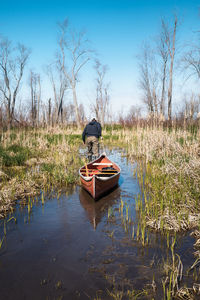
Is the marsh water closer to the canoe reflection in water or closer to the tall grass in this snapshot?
the canoe reflection in water

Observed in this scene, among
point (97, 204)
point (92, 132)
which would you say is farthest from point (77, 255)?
point (92, 132)

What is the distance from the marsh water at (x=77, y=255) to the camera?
2500 mm

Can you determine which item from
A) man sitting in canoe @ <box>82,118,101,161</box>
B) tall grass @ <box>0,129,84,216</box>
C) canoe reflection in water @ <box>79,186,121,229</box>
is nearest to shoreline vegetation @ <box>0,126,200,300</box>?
tall grass @ <box>0,129,84,216</box>

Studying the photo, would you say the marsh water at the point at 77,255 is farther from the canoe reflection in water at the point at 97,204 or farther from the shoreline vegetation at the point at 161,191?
the shoreline vegetation at the point at 161,191

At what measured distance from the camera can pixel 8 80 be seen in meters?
29.7

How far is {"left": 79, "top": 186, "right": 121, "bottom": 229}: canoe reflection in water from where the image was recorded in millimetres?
4572

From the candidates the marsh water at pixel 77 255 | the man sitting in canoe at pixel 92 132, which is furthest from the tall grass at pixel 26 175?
the man sitting in canoe at pixel 92 132

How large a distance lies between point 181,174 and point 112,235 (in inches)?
88.1

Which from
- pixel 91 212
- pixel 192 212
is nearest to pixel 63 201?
pixel 91 212

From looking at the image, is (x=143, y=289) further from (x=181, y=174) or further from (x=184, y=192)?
(x=181, y=174)

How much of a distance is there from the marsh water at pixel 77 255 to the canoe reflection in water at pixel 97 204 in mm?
23

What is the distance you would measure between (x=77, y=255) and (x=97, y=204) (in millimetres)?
2237

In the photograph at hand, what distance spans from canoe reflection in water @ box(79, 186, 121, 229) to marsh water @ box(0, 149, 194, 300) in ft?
0.08

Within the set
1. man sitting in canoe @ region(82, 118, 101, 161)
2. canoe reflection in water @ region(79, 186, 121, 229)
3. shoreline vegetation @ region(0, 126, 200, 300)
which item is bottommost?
canoe reflection in water @ region(79, 186, 121, 229)
